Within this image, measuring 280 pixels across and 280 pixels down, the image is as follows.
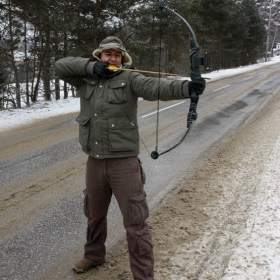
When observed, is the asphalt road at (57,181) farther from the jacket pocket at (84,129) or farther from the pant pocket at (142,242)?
the jacket pocket at (84,129)

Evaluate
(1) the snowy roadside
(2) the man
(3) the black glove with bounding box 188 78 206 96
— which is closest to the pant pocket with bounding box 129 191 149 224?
(2) the man

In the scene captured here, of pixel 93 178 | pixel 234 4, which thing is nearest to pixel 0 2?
pixel 93 178

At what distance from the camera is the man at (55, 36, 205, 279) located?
91.3 inches

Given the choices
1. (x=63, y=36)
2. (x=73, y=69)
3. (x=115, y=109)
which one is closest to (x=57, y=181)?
(x=73, y=69)

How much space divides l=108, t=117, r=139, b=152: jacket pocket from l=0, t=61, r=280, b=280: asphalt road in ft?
4.28

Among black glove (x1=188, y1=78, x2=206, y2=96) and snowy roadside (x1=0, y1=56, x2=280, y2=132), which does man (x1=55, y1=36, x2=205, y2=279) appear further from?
snowy roadside (x1=0, y1=56, x2=280, y2=132)

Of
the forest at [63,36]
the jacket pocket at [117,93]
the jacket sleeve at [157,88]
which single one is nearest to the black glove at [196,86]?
the jacket sleeve at [157,88]

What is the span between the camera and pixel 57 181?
4844mm

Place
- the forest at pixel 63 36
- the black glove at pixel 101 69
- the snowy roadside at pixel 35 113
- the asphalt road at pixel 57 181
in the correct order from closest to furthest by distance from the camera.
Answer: the black glove at pixel 101 69, the asphalt road at pixel 57 181, the snowy roadside at pixel 35 113, the forest at pixel 63 36

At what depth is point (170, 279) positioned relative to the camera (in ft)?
8.68

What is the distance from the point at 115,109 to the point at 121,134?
0.64 feet

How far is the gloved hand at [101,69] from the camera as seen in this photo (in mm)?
2295

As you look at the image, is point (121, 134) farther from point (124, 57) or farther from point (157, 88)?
Result: point (124, 57)

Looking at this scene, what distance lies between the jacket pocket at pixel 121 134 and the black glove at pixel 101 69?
346mm
